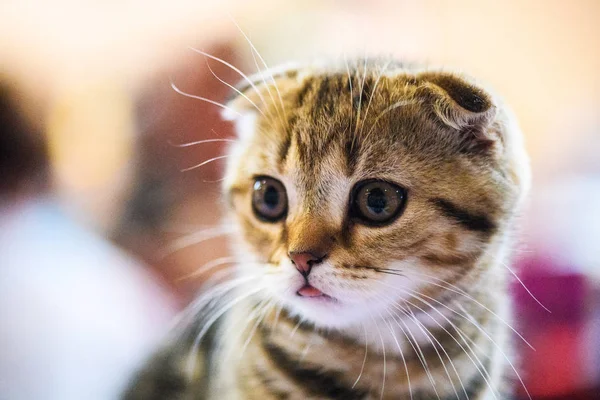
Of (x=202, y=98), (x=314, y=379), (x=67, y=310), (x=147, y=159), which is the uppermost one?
(x=202, y=98)

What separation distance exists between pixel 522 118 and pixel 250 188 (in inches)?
12.0

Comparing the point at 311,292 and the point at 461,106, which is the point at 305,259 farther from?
the point at 461,106

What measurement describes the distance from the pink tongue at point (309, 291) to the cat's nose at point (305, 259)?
0.02 m

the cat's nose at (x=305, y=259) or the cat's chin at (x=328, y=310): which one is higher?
the cat's nose at (x=305, y=259)

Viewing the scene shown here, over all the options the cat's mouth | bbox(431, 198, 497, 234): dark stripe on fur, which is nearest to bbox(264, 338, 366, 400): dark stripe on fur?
the cat's mouth

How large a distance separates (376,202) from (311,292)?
0.36 ft

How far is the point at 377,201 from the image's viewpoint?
520mm

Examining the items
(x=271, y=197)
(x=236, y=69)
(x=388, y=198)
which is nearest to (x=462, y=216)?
(x=388, y=198)

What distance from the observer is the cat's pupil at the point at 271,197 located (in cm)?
58

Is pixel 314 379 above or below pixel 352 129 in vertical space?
below

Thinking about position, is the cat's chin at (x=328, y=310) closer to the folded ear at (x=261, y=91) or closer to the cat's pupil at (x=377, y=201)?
the cat's pupil at (x=377, y=201)

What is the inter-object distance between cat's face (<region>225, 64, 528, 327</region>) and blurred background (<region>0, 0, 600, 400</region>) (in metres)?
0.07

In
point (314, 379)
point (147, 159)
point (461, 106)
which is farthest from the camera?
point (147, 159)

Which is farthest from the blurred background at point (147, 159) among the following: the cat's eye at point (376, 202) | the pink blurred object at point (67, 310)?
the cat's eye at point (376, 202)
